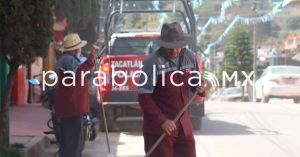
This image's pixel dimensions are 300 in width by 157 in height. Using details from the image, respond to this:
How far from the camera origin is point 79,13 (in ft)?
43.3

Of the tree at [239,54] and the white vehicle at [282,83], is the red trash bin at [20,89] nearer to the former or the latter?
the white vehicle at [282,83]

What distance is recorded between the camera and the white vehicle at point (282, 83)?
67.9ft

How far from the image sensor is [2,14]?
6953 millimetres

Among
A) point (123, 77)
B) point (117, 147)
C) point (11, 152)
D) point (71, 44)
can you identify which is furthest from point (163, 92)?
point (123, 77)

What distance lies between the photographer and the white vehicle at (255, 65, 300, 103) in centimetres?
2070

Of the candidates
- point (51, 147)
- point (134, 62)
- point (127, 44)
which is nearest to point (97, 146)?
point (51, 147)

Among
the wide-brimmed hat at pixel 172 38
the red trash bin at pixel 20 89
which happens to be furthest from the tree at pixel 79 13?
the wide-brimmed hat at pixel 172 38

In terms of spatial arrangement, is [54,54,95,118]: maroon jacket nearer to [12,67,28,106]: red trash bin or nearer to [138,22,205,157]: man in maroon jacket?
[138,22,205,157]: man in maroon jacket

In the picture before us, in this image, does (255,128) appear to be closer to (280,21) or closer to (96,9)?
(96,9)

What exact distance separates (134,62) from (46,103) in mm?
3563

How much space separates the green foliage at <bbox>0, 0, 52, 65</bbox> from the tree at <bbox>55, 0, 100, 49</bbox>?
4.64 meters

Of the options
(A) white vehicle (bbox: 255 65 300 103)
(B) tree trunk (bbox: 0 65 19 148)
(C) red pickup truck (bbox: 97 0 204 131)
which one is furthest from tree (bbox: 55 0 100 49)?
(A) white vehicle (bbox: 255 65 300 103)

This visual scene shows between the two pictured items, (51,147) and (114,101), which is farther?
(114,101)

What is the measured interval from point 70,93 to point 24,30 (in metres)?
0.95
